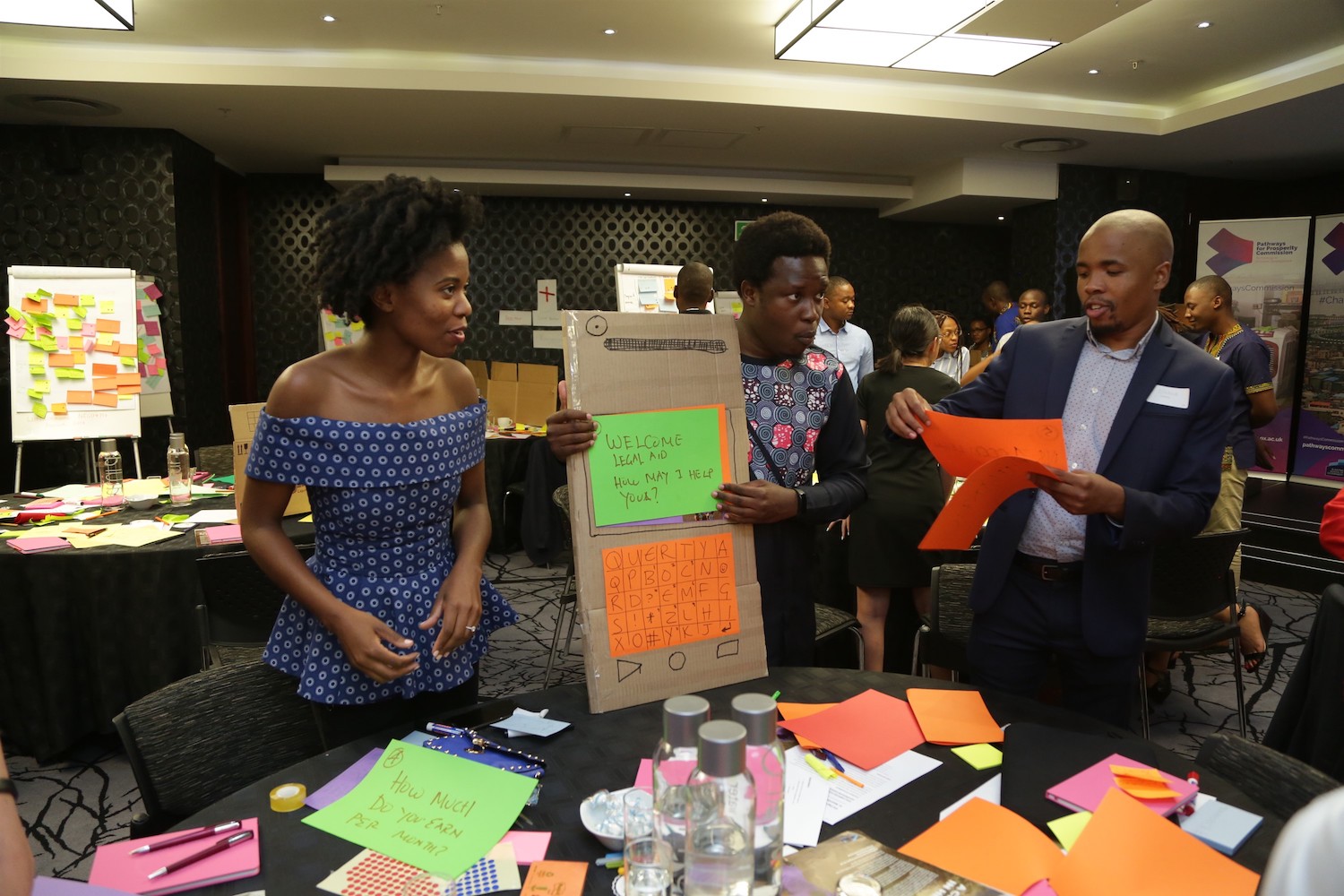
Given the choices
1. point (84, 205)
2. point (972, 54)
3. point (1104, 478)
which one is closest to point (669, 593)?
point (1104, 478)

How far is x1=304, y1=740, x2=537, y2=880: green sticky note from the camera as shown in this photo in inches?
38.6

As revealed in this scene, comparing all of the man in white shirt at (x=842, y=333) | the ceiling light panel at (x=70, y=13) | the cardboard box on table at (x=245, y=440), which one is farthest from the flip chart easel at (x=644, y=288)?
the ceiling light panel at (x=70, y=13)

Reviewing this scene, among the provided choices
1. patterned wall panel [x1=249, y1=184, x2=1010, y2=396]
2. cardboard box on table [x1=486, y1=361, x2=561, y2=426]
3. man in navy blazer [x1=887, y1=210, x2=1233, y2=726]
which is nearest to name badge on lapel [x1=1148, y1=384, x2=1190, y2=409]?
man in navy blazer [x1=887, y1=210, x2=1233, y2=726]

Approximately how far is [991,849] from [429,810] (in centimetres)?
72

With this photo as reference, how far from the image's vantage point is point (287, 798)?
1.08 m

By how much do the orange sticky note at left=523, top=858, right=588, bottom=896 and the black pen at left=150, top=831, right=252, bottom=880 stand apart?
372mm

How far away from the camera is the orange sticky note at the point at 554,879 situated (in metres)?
0.92

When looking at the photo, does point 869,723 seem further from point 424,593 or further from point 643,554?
point 424,593

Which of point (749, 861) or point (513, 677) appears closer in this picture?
point (749, 861)

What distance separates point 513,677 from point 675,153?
18.5 feet

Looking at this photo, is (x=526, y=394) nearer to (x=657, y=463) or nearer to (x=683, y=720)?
(x=657, y=463)

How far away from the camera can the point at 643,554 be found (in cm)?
135

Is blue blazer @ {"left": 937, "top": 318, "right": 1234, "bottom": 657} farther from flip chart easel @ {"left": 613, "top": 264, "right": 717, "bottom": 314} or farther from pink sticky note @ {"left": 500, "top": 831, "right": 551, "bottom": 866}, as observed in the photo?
flip chart easel @ {"left": 613, "top": 264, "right": 717, "bottom": 314}

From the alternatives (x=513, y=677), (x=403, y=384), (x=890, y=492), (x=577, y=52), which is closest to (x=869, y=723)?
(x=403, y=384)
